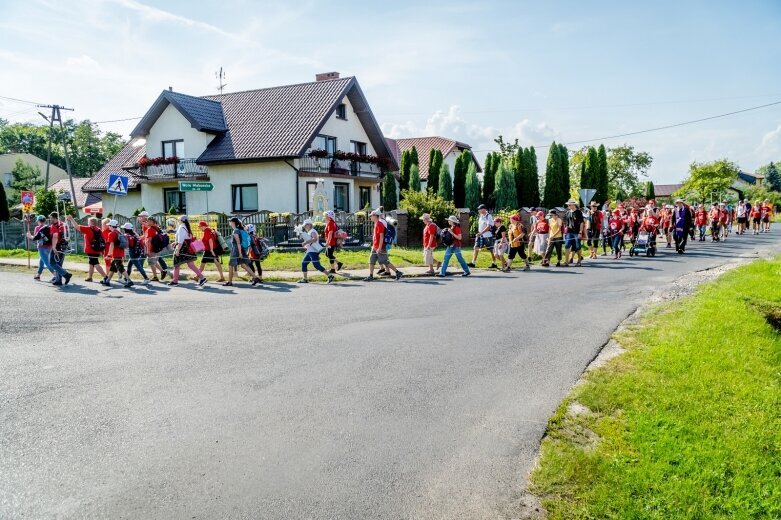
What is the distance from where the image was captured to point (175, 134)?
30766mm

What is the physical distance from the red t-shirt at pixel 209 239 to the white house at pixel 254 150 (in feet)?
42.3

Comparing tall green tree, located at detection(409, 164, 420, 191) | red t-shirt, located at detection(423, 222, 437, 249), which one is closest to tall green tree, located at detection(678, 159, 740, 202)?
tall green tree, located at detection(409, 164, 420, 191)

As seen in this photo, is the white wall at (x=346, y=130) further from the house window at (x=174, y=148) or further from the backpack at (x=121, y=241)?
the backpack at (x=121, y=241)

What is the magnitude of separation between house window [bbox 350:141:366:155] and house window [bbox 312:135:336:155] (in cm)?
195

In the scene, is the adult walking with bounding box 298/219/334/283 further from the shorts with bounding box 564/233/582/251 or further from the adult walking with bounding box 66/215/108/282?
the shorts with bounding box 564/233/582/251

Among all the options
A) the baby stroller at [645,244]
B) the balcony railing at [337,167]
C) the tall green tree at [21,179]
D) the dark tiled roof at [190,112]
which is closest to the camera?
the baby stroller at [645,244]

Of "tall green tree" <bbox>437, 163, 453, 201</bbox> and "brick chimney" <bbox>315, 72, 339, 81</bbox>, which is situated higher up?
"brick chimney" <bbox>315, 72, 339, 81</bbox>

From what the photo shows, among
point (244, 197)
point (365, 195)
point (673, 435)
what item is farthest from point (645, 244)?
point (244, 197)

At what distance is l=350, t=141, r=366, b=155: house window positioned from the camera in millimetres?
33456

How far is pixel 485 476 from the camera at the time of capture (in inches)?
166

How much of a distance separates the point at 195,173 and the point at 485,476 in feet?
94.4

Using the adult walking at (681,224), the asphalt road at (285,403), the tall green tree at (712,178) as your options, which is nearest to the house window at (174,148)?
the asphalt road at (285,403)

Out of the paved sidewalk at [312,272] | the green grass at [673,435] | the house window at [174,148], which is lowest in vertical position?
the green grass at [673,435]

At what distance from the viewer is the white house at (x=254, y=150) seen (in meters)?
28.7
